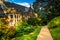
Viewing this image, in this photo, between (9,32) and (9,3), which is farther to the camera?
(9,3)

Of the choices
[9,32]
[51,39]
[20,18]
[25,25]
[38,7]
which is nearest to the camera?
[51,39]

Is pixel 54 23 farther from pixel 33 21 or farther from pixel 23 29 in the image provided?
pixel 23 29

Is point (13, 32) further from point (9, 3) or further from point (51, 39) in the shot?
point (51, 39)

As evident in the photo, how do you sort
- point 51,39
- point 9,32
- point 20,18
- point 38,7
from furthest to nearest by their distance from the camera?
point 38,7, point 20,18, point 9,32, point 51,39

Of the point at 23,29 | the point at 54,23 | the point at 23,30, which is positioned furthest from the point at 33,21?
the point at 23,30

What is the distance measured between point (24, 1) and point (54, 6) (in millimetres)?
4596

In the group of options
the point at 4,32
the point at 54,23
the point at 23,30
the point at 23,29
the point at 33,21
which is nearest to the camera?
the point at 4,32

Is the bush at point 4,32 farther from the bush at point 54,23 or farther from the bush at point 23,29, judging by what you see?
the bush at point 54,23

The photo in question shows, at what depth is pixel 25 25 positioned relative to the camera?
606 inches

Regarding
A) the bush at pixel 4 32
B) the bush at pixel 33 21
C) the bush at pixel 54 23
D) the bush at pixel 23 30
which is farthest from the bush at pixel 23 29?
the bush at pixel 54 23

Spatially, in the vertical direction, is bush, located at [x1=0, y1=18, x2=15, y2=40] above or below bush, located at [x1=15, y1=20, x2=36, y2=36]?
above

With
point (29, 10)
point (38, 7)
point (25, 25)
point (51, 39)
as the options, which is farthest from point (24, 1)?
point (51, 39)

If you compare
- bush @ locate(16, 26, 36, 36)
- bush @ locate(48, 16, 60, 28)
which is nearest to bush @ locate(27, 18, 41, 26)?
bush @ locate(16, 26, 36, 36)

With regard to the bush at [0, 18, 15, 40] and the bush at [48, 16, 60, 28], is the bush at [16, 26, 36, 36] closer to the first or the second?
the bush at [0, 18, 15, 40]
